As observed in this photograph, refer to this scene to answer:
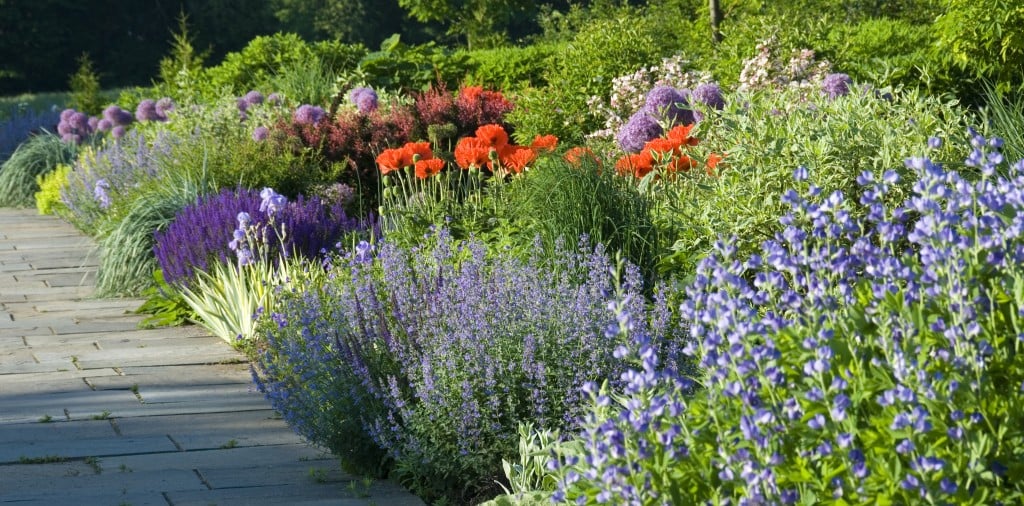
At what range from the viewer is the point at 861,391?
2.02 metres

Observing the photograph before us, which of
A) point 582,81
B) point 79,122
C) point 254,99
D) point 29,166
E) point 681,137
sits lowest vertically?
point 29,166

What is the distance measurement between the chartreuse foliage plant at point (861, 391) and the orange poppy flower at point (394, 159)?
4.16 meters

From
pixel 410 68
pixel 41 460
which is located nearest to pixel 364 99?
pixel 410 68

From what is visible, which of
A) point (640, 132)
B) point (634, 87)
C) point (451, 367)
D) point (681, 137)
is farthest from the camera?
point (634, 87)

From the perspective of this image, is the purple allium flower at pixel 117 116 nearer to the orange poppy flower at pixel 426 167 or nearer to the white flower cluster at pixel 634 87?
the white flower cluster at pixel 634 87

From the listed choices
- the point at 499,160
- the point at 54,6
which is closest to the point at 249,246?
the point at 499,160

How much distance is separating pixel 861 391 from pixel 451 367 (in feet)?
5.70

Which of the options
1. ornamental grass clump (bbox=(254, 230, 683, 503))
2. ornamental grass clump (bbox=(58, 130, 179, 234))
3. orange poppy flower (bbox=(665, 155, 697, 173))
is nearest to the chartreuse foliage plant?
ornamental grass clump (bbox=(254, 230, 683, 503))

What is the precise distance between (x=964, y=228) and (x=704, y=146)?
3.17 m

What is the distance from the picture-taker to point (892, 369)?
6.81ft

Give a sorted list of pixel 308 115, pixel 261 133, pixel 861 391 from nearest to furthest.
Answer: pixel 861 391
pixel 261 133
pixel 308 115

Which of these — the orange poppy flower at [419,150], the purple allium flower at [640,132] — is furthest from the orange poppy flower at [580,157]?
the purple allium flower at [640,132]

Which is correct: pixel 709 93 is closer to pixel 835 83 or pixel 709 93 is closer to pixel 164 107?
pixel 835 83

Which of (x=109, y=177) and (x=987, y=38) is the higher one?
(x=987, y=38)
